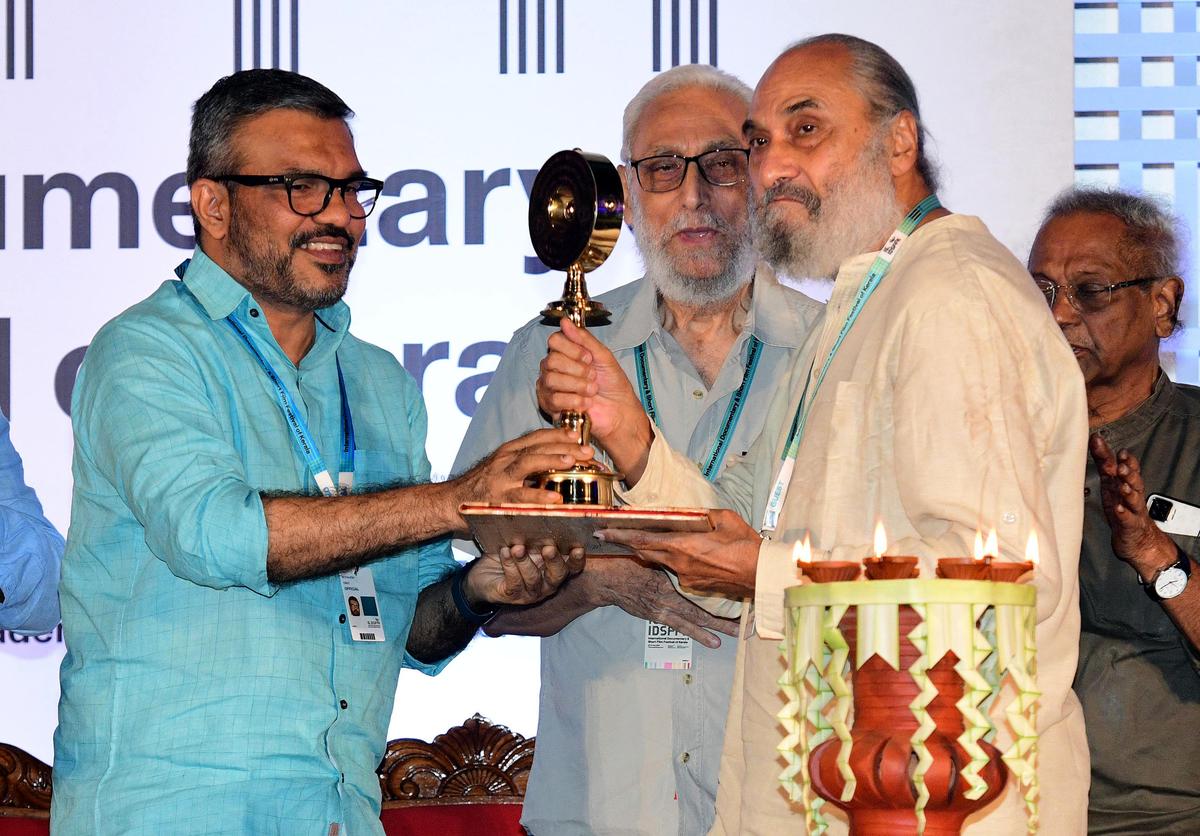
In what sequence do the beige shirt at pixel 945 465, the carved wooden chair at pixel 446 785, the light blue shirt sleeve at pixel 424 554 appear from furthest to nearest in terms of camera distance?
the carved wooden chair at pixel 446 785 → the light blue shirt sleeve at pixel 424 554 → the beige shirt at pixel 945 465

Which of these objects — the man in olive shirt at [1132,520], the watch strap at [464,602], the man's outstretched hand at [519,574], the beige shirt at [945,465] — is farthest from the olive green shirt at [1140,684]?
the watch strap at [464,602]

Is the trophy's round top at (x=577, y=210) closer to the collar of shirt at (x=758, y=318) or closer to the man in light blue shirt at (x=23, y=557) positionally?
the collar of shirt at (x=758, y=318)

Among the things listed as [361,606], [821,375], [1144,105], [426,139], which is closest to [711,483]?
[821,375]

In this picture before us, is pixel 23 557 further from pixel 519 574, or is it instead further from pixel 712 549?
pixel 712 549

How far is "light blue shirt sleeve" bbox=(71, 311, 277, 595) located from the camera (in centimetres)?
293

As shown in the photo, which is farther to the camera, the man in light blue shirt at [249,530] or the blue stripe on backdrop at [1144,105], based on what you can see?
the blue stripe on backdrop at [1144,105]

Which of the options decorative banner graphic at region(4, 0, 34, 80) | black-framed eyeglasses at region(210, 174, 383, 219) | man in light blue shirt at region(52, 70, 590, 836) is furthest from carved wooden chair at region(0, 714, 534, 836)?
decorative banner graphic at region(4, 0, 34, 80)

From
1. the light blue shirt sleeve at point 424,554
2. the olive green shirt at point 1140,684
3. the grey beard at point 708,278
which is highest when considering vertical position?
the grey beard at point 708,278

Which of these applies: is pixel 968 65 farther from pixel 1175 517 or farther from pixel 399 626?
pixel 399 626

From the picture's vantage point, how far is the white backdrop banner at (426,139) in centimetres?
471

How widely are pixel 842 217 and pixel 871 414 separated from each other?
0.59 m

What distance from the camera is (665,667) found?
3.68 meters

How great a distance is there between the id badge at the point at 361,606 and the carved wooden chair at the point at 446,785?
4.01 feet

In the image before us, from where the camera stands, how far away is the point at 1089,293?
3.77 metres
